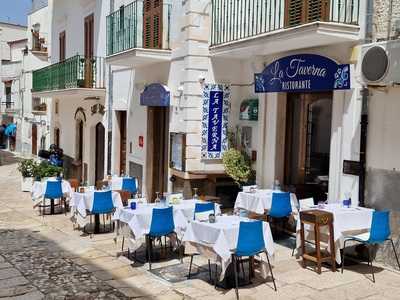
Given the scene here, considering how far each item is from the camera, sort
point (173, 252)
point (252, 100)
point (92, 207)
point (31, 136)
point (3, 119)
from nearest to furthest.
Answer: point (173, 252)
point (92, 207)
point (252, 100)
point (31, 136)
point (3, 119)

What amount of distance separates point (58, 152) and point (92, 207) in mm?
11657

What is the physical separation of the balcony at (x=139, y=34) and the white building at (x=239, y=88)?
0.03 m

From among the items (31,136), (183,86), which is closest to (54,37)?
(31,136)

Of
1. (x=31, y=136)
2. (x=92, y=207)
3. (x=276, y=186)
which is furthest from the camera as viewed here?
(x=31, y=136)

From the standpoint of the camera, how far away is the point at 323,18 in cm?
812

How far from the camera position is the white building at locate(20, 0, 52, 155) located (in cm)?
2619

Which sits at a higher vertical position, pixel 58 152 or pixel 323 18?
pixel 323 18

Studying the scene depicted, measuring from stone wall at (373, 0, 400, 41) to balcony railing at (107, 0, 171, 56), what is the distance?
5946mm

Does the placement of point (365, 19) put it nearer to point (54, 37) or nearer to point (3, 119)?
point (54, 37)

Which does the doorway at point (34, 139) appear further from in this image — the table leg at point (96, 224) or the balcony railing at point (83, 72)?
the table leg at point (96, 224)

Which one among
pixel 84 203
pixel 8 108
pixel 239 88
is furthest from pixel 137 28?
pixel 8 108

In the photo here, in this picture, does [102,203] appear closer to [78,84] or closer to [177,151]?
[177,151]

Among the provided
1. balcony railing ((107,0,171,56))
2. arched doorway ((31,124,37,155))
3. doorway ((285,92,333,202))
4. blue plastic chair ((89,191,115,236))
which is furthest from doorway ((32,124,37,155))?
doorway ((285,92,333,202))

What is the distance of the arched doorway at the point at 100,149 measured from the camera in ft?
59.1
